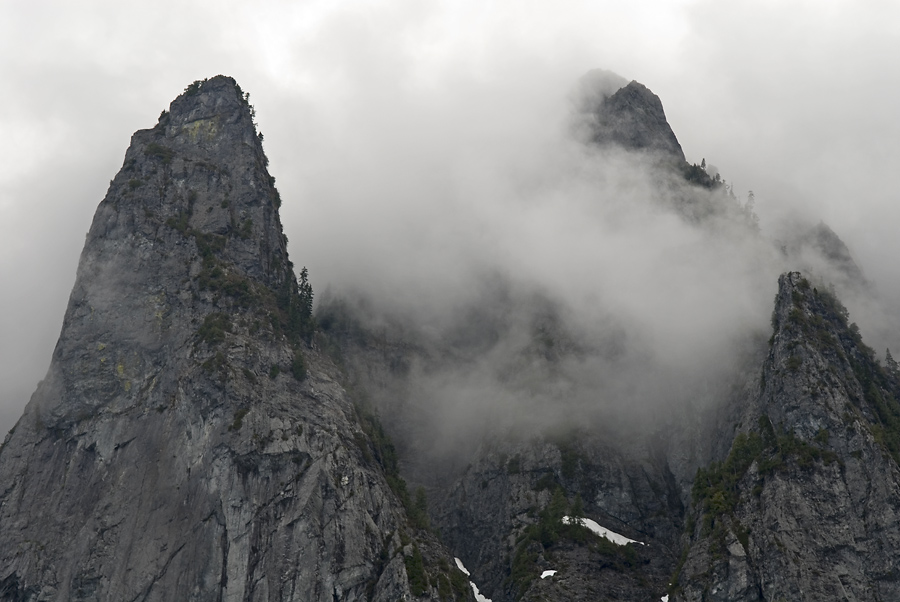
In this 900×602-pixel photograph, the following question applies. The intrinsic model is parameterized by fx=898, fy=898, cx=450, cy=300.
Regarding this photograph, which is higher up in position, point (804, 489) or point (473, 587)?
point (804, 489)

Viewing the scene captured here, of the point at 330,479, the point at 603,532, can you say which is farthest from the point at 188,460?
the point at 603,532

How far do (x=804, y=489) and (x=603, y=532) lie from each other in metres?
43.3

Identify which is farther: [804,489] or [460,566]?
[460,566]

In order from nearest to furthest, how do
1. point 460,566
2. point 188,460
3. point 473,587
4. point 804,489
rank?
point 804,489
point 188,460
point 473,587
point 460,566

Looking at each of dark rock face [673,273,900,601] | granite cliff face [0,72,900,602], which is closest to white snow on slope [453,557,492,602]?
granite cliff face [0,72,900,602]

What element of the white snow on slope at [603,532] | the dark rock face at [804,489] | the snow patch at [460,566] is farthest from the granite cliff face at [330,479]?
the snow patch at [460,566]

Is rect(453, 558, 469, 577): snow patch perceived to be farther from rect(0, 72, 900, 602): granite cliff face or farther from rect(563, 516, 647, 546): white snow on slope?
rect(563, 516, 647, 546): white snow on slope

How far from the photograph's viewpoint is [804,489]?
154 meters

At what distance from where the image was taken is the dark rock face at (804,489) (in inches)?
5679

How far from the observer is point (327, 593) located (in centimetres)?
14888

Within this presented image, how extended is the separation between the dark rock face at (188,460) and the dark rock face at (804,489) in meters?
48.5

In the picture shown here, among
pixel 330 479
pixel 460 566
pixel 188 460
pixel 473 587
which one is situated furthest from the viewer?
pixel 460 566

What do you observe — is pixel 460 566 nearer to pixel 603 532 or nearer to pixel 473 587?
pixel 473 587

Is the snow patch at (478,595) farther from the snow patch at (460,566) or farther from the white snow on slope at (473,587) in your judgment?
the snow patch at (460,566)
